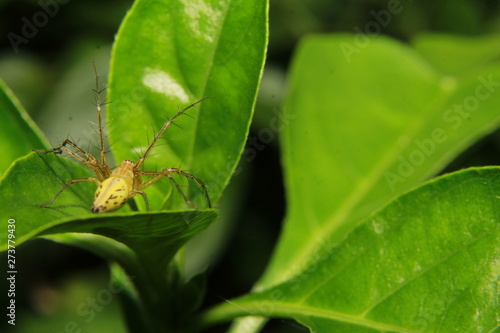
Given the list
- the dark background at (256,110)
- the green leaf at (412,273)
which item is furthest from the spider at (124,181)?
the dark background at (256,110)

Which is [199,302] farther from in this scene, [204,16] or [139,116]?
[204,16]

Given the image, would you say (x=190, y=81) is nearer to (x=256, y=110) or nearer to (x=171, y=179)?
(x=171, y=179)

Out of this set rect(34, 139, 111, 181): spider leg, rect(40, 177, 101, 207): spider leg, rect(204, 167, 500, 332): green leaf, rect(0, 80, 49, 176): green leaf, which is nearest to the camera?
rect(40, 177, 101, 207): spider leg

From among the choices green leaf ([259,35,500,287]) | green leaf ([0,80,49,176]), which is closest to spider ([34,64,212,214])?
green leaf ([0,80,49,176])

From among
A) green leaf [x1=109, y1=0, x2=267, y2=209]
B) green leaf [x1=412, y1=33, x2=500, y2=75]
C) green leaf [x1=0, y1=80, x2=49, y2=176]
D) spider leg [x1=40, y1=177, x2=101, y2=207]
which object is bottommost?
spider leg [x1=40, y1=177, x2=101, y2=207]

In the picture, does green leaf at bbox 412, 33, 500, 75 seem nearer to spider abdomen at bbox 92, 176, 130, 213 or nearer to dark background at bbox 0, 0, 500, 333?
dark background at bbox 0, 0, 500, 333

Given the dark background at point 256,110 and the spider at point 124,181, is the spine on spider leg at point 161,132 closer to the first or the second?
the spider at point 124,181
